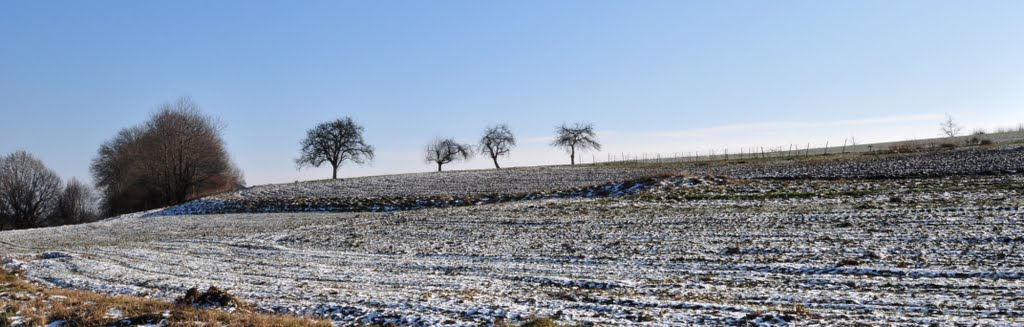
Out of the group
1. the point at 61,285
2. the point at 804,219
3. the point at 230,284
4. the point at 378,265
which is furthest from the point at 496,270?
the point at 804,219

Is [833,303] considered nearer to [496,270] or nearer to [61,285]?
[496,270]

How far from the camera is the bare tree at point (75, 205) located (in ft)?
310

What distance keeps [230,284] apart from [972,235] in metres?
19.5

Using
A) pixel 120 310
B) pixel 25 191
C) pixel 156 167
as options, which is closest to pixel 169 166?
pixel 156 167

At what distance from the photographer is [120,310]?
11.7 metres

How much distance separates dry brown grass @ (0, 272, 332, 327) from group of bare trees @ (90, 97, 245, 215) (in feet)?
190

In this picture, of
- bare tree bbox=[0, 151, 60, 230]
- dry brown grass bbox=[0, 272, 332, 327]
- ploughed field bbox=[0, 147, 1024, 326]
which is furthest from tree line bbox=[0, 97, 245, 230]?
dry brown grass bbox=[0, 272, 332, 327]

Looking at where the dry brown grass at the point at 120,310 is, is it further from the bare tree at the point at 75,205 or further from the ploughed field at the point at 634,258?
the bare tree at the point at 75,205

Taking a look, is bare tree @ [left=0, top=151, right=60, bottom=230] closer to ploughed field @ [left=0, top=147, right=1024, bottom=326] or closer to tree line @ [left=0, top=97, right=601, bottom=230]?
tree line @ [left=0, top=97, right=601, bottom=230]

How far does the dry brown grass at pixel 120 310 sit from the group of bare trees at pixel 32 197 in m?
88.8

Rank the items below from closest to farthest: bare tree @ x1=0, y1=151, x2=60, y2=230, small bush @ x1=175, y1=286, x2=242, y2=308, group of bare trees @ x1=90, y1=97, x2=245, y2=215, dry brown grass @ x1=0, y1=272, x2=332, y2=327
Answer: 1. dry brown grass @ x1=0, y1=272, x2=332, y2=327
2. small bush @ x1=175, y1=286, x2=242, y2=308
3. group of bare trees @ x1=90, y1=97, x2=245, y2=215
4. bare tree @ x1=0, y1=151, x2=60, y2=230

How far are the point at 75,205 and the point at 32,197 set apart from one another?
10462 millimetres

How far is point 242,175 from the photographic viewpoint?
12025 cm

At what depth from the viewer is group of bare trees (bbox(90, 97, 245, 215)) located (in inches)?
2581
